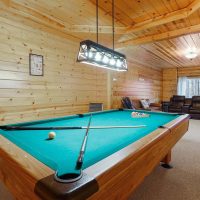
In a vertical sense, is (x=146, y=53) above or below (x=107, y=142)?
above

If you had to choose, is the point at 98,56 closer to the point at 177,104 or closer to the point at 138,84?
the point at 138,84

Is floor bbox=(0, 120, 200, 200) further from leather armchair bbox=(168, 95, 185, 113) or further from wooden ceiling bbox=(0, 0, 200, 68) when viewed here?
leather armchair bbox=(168, 95, 185, 113)

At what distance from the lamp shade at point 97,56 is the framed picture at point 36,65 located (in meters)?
1.48

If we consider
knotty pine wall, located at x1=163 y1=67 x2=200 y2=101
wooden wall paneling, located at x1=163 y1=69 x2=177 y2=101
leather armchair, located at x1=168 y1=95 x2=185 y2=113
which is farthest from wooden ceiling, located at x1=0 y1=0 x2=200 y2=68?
wooden wall paneling, located at x1=163 y1=69 x2=177 y2=101

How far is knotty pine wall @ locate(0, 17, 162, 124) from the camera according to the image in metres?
2.91

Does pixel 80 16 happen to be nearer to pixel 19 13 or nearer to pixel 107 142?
pixel 19 13

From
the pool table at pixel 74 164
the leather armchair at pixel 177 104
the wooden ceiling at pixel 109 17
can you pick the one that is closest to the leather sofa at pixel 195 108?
the leather armchair at pixel 177 104

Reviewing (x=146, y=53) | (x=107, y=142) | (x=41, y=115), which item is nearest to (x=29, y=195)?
(x=107, y=142)

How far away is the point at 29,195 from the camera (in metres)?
0.83

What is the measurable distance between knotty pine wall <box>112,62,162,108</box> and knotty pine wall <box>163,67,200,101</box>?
344 mm

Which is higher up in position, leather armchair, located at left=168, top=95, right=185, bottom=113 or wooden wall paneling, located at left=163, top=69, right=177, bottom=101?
wooden wall paneling, located at left=163, top=69, right=177, bottom=101

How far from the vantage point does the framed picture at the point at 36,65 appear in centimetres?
324

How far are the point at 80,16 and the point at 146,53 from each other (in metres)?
3.23

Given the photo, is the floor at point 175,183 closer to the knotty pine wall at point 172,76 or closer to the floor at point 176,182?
the floor at point 176,182
